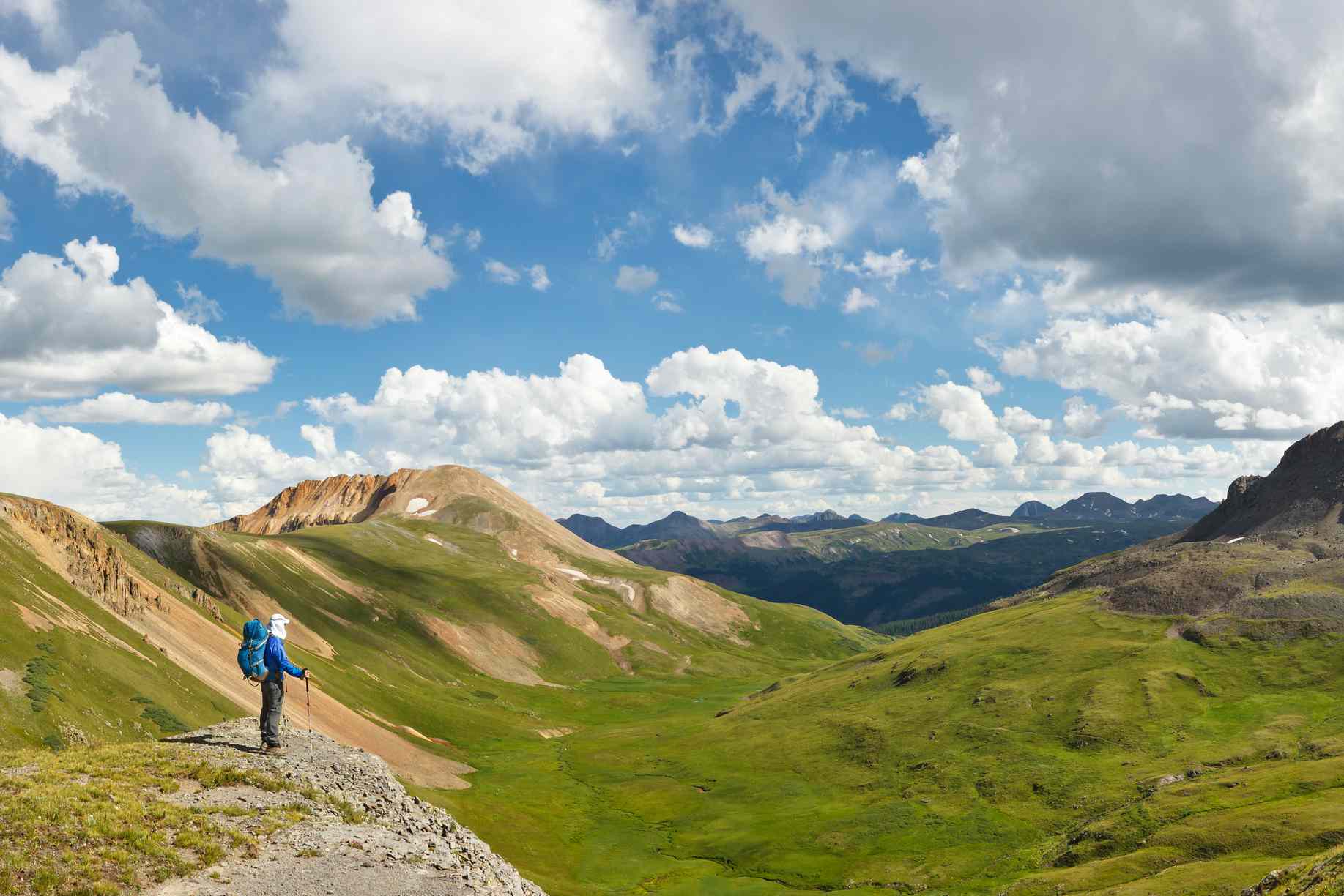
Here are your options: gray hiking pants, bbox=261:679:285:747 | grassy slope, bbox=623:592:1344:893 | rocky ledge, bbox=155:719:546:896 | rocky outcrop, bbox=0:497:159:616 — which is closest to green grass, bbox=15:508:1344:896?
grassy slope, bbox=623:592:1344:893

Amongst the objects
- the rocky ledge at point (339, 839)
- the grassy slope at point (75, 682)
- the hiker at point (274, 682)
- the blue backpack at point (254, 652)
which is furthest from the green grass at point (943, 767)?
the blue backpack at point (254, 652)

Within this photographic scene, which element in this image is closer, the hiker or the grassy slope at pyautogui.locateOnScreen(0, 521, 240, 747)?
the hiker

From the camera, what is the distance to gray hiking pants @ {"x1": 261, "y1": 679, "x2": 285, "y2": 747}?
32250 mm

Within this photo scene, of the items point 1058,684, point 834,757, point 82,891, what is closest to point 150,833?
point 82,891

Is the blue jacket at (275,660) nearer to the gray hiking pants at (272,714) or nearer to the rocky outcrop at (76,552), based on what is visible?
the gray hiking pants at (272,714)

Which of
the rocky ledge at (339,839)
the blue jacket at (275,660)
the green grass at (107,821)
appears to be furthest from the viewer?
the blue jacket at (275,660)

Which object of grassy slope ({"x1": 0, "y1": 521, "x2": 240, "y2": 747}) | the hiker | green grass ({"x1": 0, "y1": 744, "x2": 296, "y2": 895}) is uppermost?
the hiker

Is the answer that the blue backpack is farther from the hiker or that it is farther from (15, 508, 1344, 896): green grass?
(15, 508, 1344, 896): green grass

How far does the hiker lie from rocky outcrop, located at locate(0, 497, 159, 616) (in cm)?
7656

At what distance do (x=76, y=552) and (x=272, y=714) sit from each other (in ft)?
275

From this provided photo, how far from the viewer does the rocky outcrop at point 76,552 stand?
300ft

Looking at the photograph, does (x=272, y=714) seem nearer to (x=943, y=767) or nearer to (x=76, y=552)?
(x=76, y=552)

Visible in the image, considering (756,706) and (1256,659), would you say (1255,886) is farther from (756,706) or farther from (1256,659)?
(756,706)

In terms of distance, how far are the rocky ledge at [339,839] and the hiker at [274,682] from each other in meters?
0.73
